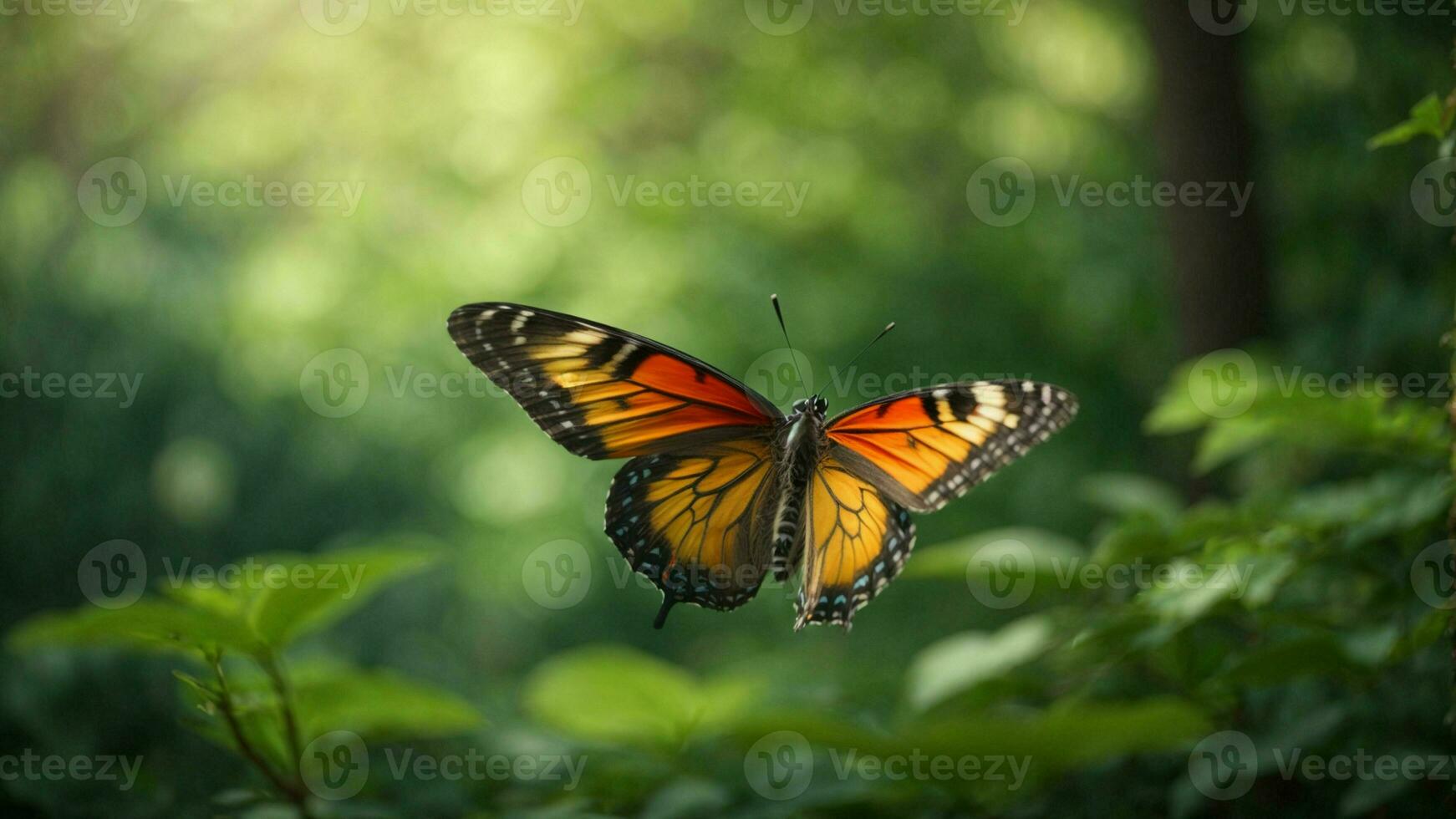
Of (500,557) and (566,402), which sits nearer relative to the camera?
(566,402)

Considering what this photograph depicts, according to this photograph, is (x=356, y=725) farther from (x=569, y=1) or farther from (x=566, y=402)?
(x=569, y=1)

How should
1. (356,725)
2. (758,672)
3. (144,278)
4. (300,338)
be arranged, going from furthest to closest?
1. (300,338)
2. (758,672)
3. (144,278)
4. (356,725)

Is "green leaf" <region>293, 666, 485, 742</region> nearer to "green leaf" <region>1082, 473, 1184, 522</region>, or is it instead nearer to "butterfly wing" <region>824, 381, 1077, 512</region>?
"butterfly wing" <region>824, 381, 1077, 512</region>

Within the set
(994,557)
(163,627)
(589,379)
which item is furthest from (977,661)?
(163,627)

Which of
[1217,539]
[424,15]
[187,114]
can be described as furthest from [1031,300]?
[187,114]

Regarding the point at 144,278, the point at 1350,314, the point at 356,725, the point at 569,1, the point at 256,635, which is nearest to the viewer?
the point at 256,635

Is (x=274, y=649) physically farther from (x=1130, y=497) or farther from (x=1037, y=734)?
(x=1130, y=497)
